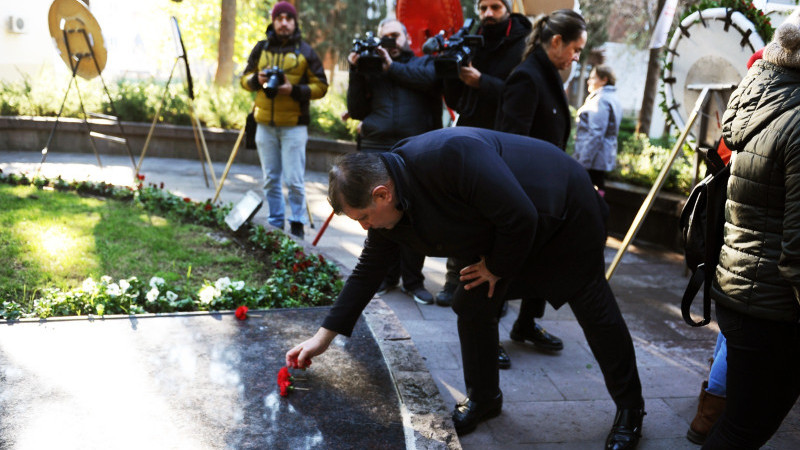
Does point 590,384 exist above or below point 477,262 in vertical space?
below

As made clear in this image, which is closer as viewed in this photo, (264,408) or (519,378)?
(264,408)

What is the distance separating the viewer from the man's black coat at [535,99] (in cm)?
370

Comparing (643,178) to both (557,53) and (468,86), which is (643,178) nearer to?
(468,86)

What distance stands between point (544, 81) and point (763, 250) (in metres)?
1.85

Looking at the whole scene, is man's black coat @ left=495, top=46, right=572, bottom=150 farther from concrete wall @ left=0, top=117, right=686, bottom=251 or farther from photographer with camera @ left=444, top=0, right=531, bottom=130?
concrete wall @ left=0, top=117, right=686, bottom=251

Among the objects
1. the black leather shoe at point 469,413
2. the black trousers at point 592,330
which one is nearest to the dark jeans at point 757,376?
the black trousers at point 592,330

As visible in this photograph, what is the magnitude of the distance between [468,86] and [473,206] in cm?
236

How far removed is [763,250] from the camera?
84.0 inches

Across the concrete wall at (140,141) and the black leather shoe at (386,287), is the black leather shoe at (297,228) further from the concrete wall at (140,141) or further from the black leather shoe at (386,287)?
the concrete wall at (140,141)

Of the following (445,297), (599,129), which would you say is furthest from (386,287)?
(599,129)

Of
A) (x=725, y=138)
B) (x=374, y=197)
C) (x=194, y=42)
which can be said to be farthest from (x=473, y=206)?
(x=194, y=42)

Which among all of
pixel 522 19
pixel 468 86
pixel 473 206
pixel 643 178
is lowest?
pixel 643 178

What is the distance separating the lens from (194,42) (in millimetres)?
19094

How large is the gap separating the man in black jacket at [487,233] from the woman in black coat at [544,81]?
841mm
